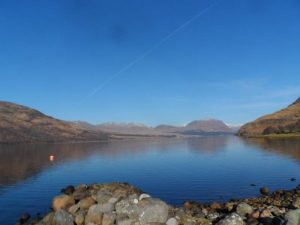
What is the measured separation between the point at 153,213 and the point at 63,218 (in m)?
10.2

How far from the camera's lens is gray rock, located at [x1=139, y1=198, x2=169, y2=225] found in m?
38.4

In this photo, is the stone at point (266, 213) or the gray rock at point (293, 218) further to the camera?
the stone at point (266, 213)

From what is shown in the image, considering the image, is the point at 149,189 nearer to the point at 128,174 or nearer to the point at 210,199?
the point at 210,199

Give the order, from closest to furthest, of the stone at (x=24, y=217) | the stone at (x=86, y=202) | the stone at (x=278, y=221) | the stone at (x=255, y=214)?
the stone at (x=278, y=221), the stone at (x=255, y=214), the stone at (x=86, y=202), the stone at (x=24, y=217)

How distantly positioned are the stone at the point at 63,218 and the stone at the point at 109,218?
4.20 meters

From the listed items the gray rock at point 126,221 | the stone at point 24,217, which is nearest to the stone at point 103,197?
the gray rock at point 126,221

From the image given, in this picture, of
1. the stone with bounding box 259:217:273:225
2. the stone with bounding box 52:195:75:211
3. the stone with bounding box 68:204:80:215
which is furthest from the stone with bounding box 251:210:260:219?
the stone with bounding box 52:195:75:211

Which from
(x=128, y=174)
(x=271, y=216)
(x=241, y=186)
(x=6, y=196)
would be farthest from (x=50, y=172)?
(x=271, y=216)

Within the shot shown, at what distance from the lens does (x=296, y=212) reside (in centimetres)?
3033

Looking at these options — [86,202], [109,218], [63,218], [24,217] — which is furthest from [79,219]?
[24,217]

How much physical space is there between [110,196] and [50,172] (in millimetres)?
80434

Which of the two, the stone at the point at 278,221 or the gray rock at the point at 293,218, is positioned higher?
the gray rock at the point at 293,218

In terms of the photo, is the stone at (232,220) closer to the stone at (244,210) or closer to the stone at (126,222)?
the stone at (244,210)

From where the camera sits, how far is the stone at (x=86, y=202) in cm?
4355
